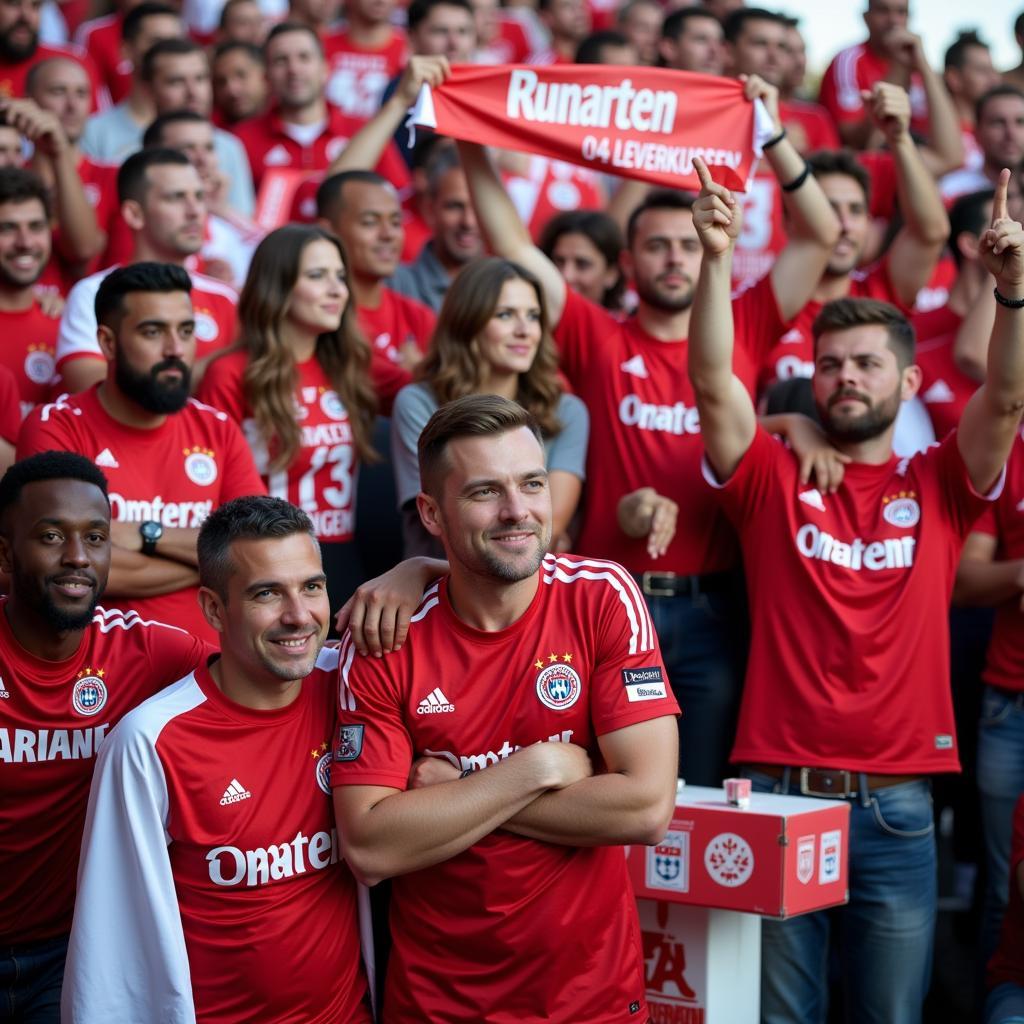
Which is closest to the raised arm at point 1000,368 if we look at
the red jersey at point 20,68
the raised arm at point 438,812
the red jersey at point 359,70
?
the raised arm at point 438,812

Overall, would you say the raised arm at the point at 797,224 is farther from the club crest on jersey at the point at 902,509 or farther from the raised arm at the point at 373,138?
the raised arm at the point at 373,138

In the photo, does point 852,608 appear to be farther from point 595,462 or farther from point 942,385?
point 942,385

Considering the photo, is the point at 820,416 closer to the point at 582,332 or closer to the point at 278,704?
the point at 582,332

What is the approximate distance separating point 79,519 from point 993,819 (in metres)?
3.50

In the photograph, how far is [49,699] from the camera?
4.61 meters

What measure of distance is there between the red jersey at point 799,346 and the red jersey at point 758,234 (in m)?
1.76

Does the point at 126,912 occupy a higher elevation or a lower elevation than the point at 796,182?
lower

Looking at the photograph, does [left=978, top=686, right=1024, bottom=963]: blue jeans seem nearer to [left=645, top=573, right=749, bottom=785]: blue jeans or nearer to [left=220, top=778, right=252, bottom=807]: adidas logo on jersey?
[left=645, top=573, right=749, bottom=785]: blue jeans

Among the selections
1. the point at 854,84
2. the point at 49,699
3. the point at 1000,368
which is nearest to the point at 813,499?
the point at 1000,368

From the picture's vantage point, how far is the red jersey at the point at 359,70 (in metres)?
11.2

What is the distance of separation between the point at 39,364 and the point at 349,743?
10.7 feet

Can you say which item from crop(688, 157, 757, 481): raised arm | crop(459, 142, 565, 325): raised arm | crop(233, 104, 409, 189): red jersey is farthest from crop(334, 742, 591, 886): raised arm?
crop(233, 104, 409, 189): red jersey

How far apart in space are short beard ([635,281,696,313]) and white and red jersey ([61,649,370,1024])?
2.72m

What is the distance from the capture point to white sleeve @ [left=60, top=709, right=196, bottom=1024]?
4102 mm
